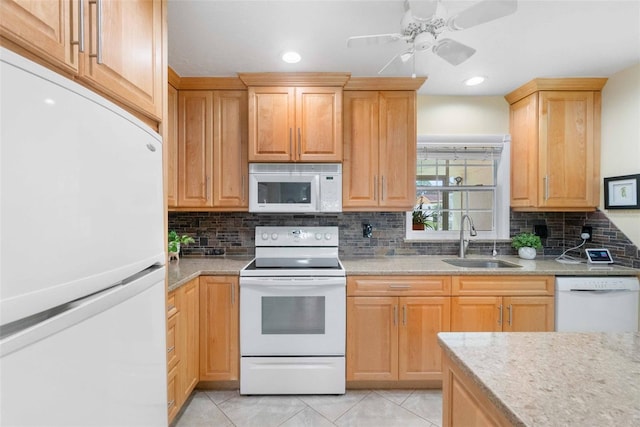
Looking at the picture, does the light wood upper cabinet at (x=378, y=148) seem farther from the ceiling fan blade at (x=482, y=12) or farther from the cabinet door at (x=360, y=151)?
the ceiling fan blade at (x=482, y=12)

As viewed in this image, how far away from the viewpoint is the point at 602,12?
1.60 meters

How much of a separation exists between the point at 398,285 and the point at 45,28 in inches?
84.4

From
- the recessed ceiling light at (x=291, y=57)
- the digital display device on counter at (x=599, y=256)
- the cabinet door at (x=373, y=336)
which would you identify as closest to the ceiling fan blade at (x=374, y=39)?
the recessed ceiling light at (x=291, y=57)

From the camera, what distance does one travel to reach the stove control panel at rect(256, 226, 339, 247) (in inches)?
102

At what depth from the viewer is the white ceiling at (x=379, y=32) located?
1.57 metres

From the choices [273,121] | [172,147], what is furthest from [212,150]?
[273,121]

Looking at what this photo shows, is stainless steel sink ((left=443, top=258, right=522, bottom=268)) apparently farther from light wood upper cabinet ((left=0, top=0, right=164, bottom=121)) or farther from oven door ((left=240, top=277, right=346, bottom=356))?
light wood upper cabinet ((left=0, top=0, right=164, bottom=121))

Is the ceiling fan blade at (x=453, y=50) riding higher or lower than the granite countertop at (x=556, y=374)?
higher

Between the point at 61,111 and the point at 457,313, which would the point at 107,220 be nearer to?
the point at 61,111

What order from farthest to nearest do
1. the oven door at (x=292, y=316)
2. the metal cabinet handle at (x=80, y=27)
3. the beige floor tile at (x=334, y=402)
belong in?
the oven door at (x=292, y=316)
the beige floor tile at (x=334, y=402)
the metal cabinet handle at (x=80, y=27)

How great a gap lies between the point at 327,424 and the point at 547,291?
182cm

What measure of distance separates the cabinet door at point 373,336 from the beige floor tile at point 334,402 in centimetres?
13

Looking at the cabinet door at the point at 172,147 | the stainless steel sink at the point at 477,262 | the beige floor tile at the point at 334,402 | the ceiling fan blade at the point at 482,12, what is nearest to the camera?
the ceiling fan blade at the point at 482,12

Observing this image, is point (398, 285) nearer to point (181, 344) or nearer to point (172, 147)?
point (181, 344)
